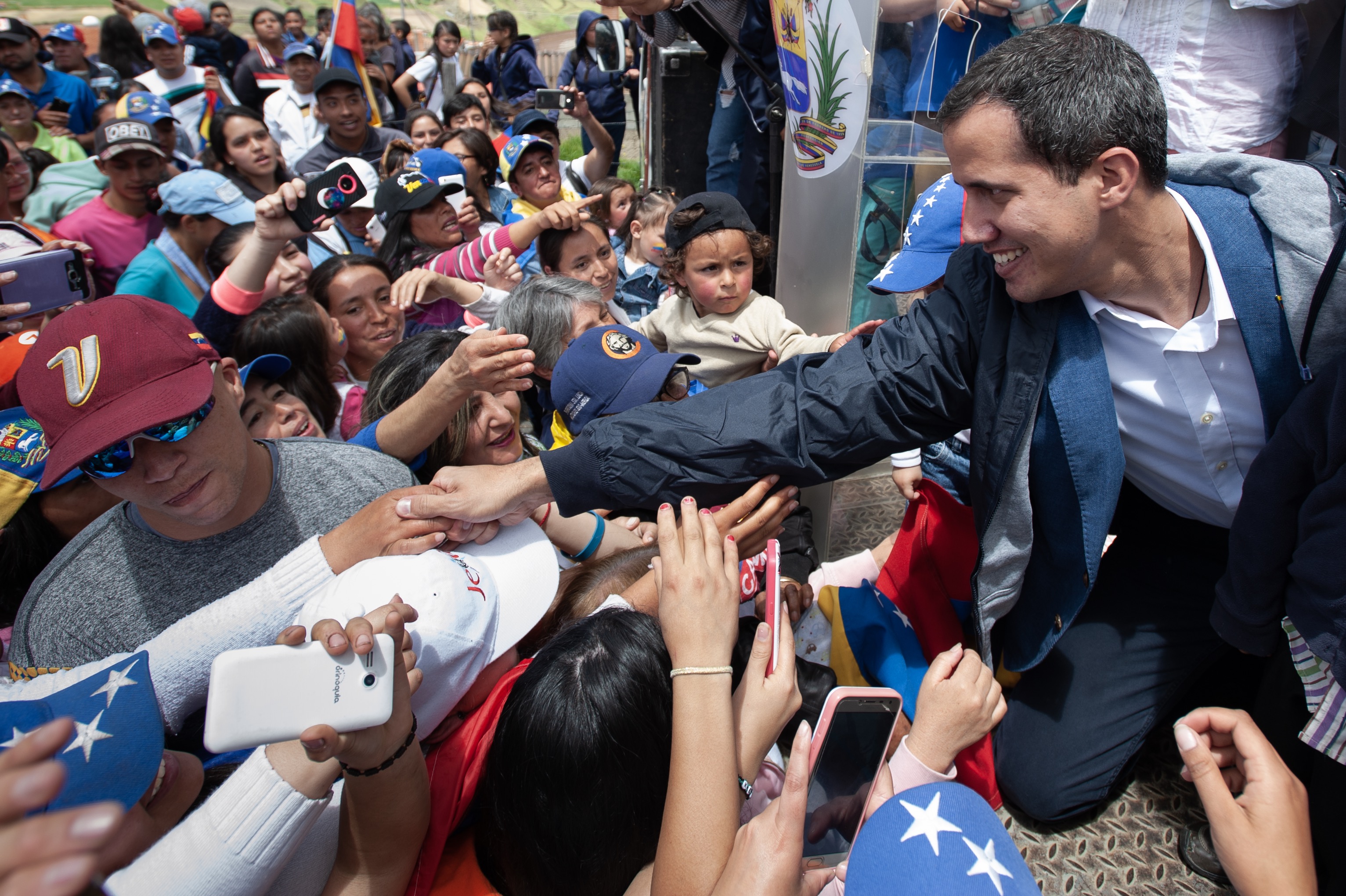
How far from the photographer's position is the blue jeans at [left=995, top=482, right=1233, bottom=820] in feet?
6.52

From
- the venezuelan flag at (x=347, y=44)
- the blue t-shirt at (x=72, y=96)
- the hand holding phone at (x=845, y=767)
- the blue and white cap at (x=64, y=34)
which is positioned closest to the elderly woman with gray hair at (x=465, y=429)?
the hand holding phone at (x=845, y=767)

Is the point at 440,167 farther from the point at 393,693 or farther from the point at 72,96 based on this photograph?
the point at 72,96

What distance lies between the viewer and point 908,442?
1950 mm

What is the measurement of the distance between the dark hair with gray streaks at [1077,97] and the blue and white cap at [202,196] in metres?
3.43

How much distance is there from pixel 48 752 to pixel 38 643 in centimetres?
→ 121

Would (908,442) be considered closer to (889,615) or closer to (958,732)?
(889,615)

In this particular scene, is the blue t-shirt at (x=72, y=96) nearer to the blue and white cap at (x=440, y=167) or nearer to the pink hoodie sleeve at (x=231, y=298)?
the blue and white cap at (x=440, y=167)

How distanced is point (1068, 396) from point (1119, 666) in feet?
2.92

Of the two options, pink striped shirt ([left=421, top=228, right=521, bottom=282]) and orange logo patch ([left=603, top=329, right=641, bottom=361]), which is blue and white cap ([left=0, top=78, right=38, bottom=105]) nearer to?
pink striped shirt ([left=421, top=228, right=521, bottom=282])

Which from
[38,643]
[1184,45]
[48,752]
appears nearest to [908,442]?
[1184,45]

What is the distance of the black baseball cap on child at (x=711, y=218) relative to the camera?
3.07m

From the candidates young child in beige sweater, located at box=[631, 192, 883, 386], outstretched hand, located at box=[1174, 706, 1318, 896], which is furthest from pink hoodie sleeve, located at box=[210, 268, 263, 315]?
outstretched hand, located at box=[1174, 706, 1318, 896]

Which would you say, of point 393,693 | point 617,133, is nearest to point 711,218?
point 393,693

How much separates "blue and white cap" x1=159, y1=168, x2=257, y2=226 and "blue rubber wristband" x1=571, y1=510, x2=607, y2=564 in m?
2.51
